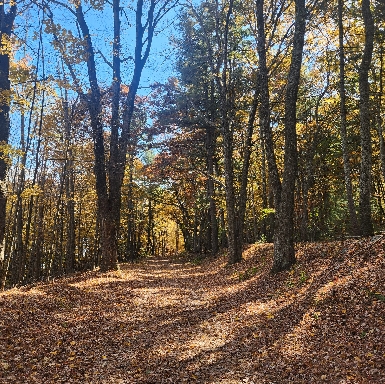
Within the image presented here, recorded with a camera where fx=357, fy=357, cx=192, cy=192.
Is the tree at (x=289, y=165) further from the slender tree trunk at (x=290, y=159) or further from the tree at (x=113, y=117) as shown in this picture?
the tree at (x=113, y=117)

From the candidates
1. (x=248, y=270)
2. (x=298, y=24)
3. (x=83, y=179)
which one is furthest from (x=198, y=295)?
(x=83, y=179)

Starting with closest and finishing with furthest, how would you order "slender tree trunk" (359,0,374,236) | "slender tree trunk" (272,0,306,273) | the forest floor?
1. the forest floor
2. "slender tree trunk" (272,0,306,273)
3. "slender tree trunk" (359,0,374,236)

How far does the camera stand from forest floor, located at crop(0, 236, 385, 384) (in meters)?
6.15

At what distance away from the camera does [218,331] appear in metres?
8.62

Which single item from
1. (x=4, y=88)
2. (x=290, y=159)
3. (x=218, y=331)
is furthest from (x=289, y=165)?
(x=4, y=88)

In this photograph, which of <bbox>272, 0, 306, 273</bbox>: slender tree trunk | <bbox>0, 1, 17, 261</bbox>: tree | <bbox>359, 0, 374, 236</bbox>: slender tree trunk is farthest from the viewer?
<bbox>359, 0, 374, 236</bbox>: slender tree trunk

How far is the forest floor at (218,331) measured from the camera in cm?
615

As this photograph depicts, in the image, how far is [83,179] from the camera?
31422 mm

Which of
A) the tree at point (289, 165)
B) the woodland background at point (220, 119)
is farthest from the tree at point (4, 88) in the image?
the tree at point (289, 165)

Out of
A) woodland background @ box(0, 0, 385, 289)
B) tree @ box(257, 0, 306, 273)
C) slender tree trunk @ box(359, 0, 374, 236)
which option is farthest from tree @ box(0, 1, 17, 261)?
slender tree trunk @ box(359, 0, 374, 236)

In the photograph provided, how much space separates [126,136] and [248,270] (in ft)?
29.4

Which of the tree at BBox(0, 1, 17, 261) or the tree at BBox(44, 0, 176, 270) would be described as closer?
the tree at BBox(0, 1, 17, 261)

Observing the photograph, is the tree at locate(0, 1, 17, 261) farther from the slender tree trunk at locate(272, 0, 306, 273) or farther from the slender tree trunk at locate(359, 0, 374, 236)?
the slender tree trunk at locate(359, 0, 374, 236)

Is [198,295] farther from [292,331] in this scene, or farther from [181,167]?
[181,167]
